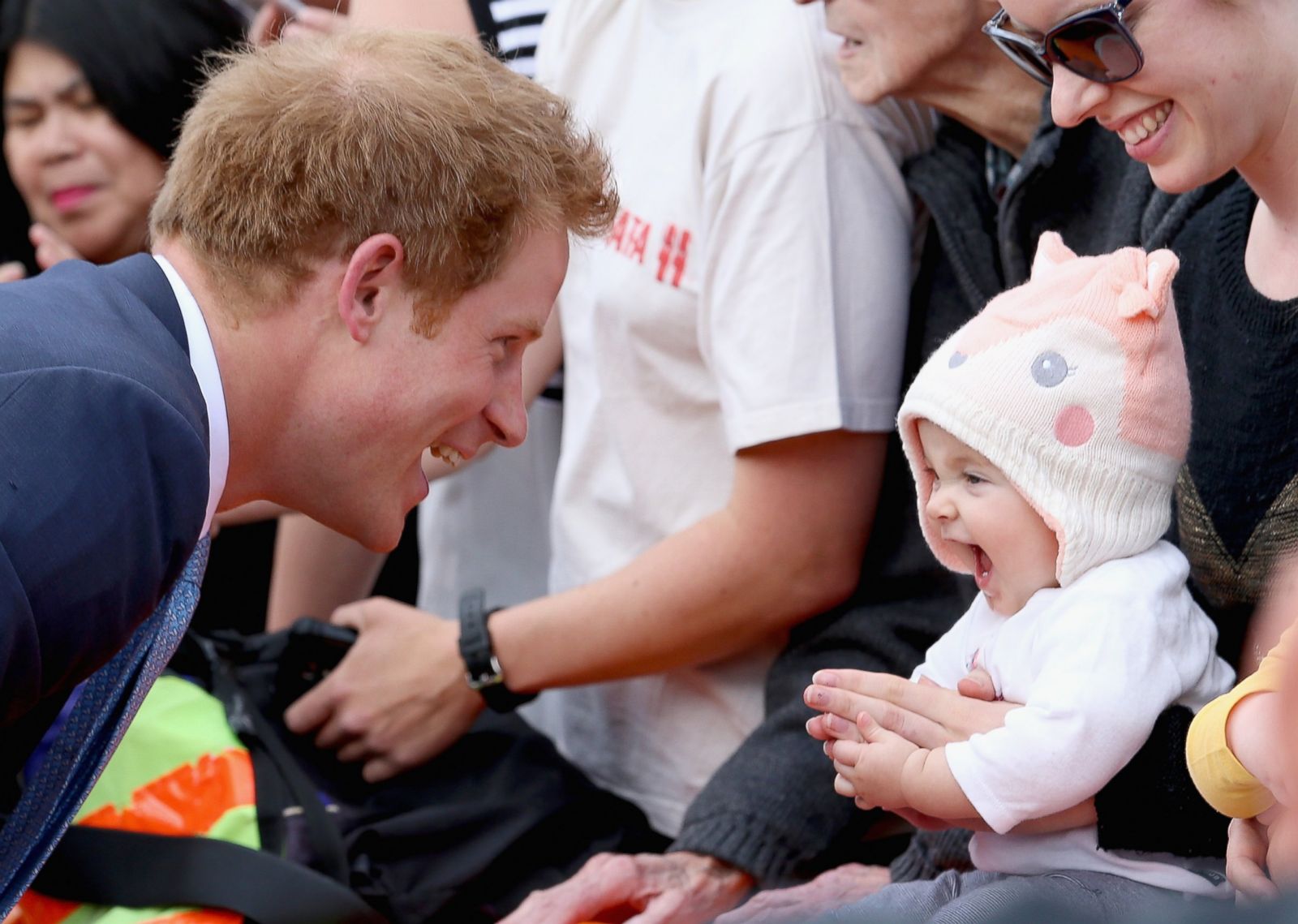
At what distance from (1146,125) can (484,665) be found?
3.95 ft

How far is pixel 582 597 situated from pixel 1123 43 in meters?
1.09

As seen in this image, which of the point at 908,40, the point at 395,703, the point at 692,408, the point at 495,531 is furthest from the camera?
the point at 495,531

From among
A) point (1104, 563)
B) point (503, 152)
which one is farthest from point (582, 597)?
point (1104, 563)

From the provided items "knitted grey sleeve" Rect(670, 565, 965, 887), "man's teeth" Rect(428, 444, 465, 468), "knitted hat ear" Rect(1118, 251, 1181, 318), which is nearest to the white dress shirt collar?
"man's teeth" Rect(428, 444, 465, 468)

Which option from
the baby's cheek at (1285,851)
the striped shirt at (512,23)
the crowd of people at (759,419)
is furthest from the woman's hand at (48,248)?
the baby's cheek at (1285,851)

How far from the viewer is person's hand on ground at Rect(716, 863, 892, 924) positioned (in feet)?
5.53

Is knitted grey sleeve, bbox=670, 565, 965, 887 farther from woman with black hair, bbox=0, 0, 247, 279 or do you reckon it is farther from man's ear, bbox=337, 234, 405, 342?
woman with black hair, bbox=0, 0, 247, 279

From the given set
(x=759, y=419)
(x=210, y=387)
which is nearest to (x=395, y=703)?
(x=759, y=419)

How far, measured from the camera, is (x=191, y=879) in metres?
1.76

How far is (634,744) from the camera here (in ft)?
7.42

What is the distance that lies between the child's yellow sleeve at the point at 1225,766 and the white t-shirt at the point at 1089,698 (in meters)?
0.08

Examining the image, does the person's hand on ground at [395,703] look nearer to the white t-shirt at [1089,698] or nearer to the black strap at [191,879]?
the black strap at [191,879]

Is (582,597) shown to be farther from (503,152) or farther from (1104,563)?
(1104,563)

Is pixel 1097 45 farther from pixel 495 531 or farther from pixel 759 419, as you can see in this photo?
pixel 495 531
